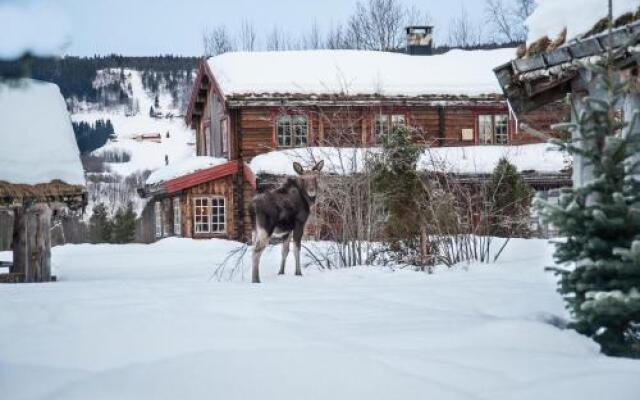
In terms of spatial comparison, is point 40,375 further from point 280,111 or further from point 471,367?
point 280,111

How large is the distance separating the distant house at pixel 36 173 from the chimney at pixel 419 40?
688 inches

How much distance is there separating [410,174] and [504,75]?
5239mm

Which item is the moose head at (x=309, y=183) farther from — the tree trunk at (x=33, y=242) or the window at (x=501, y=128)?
the window at (x=501, y=128)

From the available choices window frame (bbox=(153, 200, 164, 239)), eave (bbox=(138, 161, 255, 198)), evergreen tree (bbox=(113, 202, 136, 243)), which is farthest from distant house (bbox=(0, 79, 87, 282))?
evergreen tree (bbox=(113, 202, 136, 243))

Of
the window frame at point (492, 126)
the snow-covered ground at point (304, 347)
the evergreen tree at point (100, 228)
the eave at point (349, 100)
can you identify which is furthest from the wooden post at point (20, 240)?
the evergreen tree at point (100, 228)

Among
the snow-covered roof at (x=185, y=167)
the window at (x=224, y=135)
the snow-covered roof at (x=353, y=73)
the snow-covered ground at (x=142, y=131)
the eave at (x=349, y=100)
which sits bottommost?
the snow-covered roof at (x=185, y=167)

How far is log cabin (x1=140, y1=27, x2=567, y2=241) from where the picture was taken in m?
24.0

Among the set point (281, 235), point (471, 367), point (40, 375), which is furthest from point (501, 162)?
point (40, 375)

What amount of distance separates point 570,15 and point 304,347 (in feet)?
15.4

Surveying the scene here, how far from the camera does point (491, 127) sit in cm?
2570

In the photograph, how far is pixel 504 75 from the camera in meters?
8.12

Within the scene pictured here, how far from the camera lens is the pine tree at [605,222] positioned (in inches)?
198

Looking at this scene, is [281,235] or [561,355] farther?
[281,235]

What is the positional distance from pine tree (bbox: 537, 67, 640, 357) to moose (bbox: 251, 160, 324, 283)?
5.82 metres
